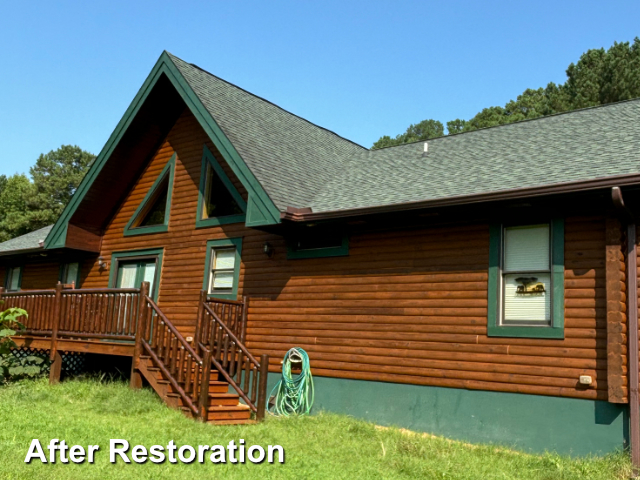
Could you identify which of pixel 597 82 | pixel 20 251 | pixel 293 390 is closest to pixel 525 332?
pixel 293 390

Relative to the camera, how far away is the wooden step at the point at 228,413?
9.59 meters

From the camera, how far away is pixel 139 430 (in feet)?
27.1

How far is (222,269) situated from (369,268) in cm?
361

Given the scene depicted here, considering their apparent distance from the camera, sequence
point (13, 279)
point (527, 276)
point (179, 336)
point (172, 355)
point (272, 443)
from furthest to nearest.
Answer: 1. point (13, 279)
2. point (172, 355)
3. point (179, 336)
4. point (527, 276)
5. point (272, 443)

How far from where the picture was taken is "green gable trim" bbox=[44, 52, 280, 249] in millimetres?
11164

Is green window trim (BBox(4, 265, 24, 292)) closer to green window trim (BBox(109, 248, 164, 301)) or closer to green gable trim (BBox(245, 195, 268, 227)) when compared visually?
green window trim (BBox(109, 248, 164, 301))

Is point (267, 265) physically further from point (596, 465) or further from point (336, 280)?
point (596, 465)

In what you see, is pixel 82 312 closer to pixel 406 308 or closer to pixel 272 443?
pixel 272 443

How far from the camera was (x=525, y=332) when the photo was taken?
28.9ft

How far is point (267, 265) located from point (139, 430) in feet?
14.9

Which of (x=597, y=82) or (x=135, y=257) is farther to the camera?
(x=597, y=82)

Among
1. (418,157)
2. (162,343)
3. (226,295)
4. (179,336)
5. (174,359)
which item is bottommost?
(174,359)

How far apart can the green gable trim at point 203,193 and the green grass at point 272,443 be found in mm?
4086

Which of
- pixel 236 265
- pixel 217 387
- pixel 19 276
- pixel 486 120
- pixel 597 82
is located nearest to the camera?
pixel 217 387
